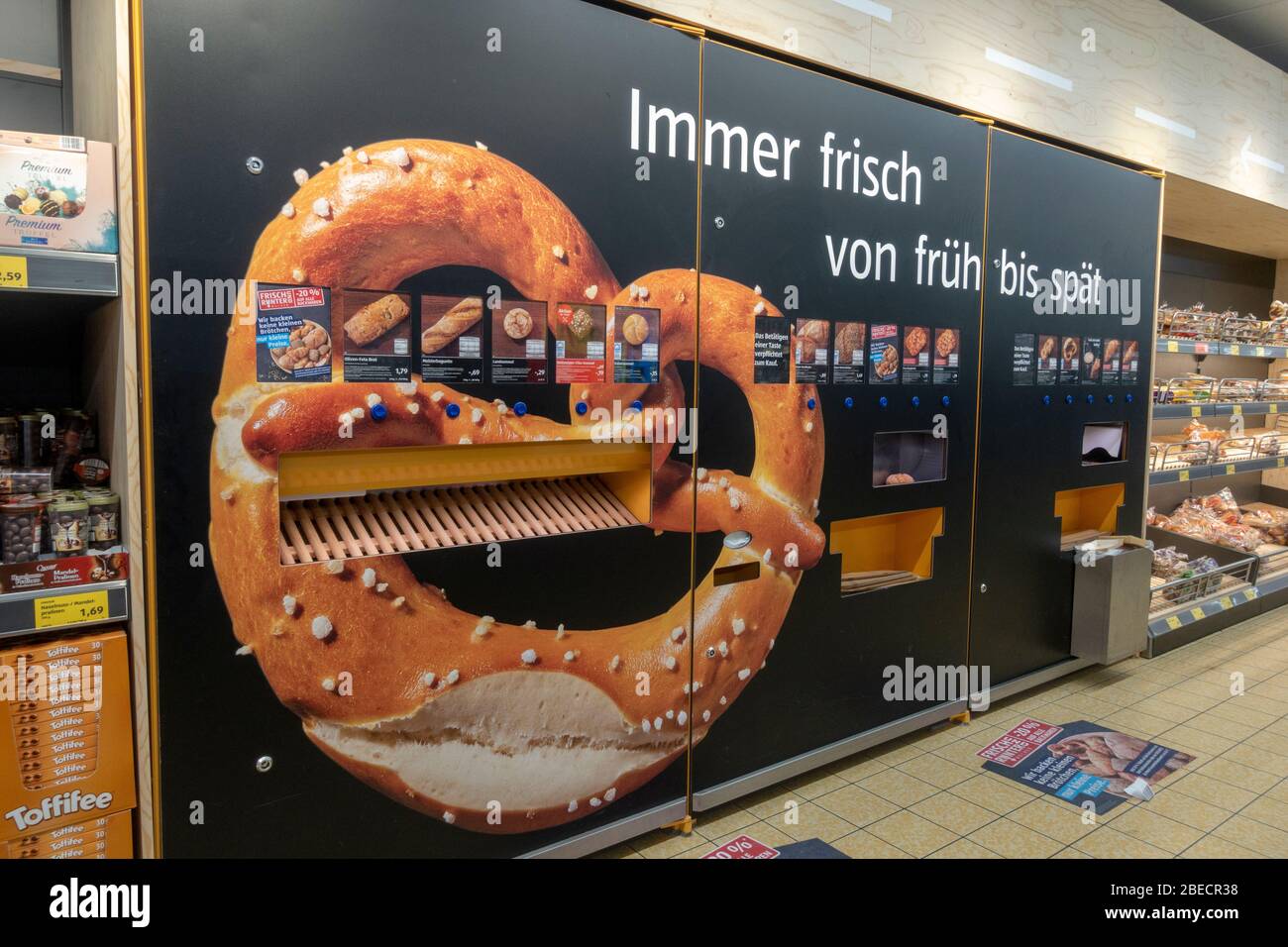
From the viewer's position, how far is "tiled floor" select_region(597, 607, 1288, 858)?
269 cm

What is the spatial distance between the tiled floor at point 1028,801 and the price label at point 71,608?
1.58 metres

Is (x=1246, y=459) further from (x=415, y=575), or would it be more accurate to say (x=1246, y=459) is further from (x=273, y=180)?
(x=273, y=180)

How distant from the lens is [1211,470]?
509 cm

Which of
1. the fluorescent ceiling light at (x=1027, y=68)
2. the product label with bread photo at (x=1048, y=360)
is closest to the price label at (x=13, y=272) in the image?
the fluorescent ceiling light at (x=1027, y=68)

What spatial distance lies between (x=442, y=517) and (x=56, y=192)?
108 cm

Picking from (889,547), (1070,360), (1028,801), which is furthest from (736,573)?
(1070,360)

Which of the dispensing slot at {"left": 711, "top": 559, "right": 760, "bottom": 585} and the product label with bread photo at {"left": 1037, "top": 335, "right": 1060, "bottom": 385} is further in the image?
the product label with bread photo at {"left": 1037, "top": 335, "right": 1060, "bottom": 385}

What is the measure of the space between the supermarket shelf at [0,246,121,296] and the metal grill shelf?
620mm

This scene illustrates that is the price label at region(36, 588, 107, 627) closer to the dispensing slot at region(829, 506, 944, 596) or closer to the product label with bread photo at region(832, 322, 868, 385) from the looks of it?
the product label with bread photo at region(832, 322, 868, 385)

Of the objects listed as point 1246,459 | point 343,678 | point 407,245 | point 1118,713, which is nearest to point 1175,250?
point 1246,459

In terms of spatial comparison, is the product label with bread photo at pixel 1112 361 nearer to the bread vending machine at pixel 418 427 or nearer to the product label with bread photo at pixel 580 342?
Result: the bread vending machine at pixel 418 427

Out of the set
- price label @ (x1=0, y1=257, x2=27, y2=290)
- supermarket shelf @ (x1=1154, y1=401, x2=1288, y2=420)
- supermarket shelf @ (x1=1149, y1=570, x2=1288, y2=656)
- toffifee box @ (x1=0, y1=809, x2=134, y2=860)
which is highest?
price label @ (x1=0, y1=257, x2=27, y2=290)

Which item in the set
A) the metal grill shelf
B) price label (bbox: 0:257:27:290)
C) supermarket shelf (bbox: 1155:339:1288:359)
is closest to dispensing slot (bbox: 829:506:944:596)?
the metal grill shelf

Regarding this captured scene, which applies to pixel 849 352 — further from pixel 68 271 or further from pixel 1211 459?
pixel 1211 459
